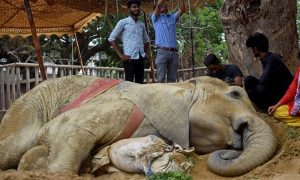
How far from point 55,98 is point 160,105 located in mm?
1268

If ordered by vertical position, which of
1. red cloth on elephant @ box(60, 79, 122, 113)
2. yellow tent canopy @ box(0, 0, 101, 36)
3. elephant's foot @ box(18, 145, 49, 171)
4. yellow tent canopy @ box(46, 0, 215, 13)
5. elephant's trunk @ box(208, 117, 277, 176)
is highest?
yellow tent canopy @ box(46, 0, 215, 13)

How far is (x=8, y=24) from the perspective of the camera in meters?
13.1

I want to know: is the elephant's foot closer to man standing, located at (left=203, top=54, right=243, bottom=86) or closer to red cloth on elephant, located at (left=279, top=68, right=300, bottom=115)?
red cloth on elephant, located at (left=279, top=68, right=300, bottom=115)

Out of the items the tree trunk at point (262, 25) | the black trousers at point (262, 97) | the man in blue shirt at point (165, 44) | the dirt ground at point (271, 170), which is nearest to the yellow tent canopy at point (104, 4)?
the man in blue shirt at point (165, 44)

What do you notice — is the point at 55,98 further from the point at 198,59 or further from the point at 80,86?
the point at 198,59

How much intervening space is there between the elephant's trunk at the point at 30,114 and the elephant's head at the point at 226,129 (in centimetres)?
135

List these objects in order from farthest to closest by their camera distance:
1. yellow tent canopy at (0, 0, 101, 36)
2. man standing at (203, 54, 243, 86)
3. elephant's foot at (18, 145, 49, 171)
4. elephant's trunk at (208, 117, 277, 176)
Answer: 1. yellow tent canopy at (0, 0, 101, 36)
2. man standing at (203, 54, 243, 86)
3. elephant's foot at (18, 145, 49, 171)
4. elephant's trunk at (208, 117, 277, 176)

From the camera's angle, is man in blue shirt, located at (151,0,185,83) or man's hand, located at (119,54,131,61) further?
man in blue shirt, located at (151,0,185,83)

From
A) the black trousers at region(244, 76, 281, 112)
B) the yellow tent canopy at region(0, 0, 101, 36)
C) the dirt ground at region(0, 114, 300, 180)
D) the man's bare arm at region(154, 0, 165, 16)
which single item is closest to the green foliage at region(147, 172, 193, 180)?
the dirt ground at region(0, 114, 300, 180)

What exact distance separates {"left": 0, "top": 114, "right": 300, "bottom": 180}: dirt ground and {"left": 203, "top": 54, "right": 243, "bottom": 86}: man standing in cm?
201

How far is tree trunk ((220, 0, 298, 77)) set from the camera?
8391 millimetres

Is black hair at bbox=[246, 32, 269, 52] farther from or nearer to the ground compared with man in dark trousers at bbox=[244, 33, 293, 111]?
farther from the ground

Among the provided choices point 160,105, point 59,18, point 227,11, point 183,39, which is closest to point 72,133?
point 160,105

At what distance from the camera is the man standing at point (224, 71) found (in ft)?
25.6
